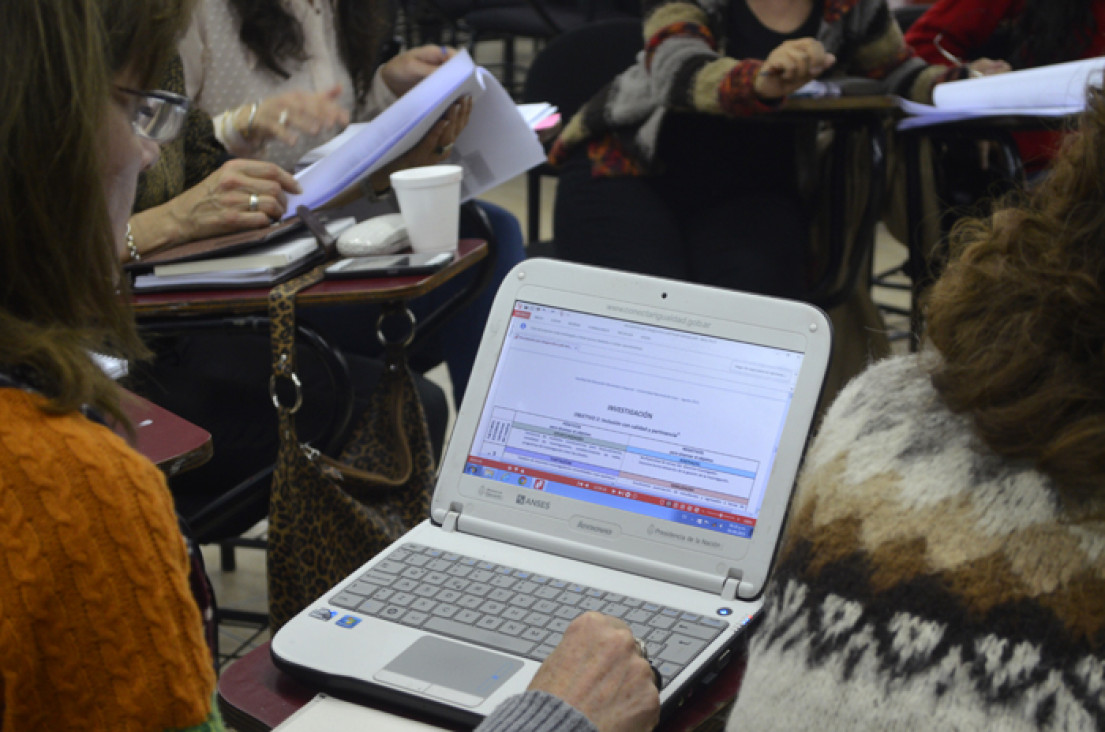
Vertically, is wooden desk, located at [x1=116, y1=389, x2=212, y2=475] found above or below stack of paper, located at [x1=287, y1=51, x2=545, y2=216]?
below

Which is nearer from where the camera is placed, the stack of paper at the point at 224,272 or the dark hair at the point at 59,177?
the dark hair at the point at 59,177

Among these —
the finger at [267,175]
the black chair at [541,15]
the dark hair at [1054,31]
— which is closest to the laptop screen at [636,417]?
the finger at [267,175]

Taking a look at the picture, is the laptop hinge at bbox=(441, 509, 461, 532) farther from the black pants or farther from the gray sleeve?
the black pants

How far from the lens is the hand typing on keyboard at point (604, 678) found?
0.67 metres

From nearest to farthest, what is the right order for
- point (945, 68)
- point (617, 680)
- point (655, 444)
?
point (617, 680)
point (655, 444)
point (945, 68)

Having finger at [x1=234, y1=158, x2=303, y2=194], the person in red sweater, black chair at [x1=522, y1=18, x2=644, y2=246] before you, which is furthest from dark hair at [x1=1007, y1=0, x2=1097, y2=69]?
finger at [x1=234, y1=158, x2=303, y2=194]

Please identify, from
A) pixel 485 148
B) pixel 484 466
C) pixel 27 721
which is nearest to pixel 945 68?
pixel 485 148

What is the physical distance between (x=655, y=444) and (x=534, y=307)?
0.53 ft

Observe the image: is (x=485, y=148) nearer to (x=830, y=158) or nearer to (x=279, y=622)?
(x=279, y=622)

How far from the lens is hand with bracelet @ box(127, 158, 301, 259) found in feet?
4.44

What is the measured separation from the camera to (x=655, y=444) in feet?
2.80

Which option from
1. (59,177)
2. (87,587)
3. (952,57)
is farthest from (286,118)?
(952,57)

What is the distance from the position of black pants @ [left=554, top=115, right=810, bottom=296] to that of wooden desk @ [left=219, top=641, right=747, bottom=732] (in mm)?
1322

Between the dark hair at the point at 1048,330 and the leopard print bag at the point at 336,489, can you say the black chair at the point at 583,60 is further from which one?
the dark hair at the point at 1048,330
